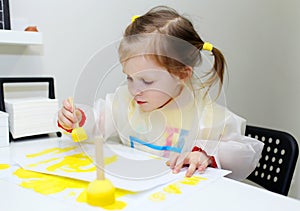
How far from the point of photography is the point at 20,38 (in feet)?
2.32

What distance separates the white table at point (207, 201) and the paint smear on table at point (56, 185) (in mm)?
15

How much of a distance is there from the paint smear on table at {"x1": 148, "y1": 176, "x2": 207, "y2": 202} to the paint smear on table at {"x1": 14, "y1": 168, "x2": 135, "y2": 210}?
0.04m

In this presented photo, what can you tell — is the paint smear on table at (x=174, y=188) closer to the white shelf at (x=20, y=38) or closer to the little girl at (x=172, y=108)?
the little girl at (x=172, y=108)

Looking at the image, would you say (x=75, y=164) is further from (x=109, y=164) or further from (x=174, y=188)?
(x=174, y=188)

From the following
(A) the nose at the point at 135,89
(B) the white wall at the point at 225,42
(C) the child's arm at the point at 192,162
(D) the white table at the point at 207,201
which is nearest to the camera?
(D) the white table at the point at 207,201

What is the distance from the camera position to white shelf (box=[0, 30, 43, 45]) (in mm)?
687

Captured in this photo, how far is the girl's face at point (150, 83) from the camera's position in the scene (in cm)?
54

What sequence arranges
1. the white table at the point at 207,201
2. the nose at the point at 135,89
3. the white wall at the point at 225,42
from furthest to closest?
the white wall at the point at 225,42 < the nose at the point at 135,89 < the white table at the point at 207,201

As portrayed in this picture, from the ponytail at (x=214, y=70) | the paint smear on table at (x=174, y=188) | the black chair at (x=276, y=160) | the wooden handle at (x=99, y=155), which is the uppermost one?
the ponytail at (x=214, y=70)

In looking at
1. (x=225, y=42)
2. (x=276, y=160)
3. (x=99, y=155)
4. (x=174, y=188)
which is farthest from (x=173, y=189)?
(x=225, y=42)

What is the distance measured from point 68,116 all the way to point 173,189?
311 mm

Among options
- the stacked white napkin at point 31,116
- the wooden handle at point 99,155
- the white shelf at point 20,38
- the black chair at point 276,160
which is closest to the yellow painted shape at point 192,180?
the wooden handle at point 99,155

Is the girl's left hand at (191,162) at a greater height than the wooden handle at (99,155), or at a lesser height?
lesser

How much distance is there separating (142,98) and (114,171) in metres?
0.20
